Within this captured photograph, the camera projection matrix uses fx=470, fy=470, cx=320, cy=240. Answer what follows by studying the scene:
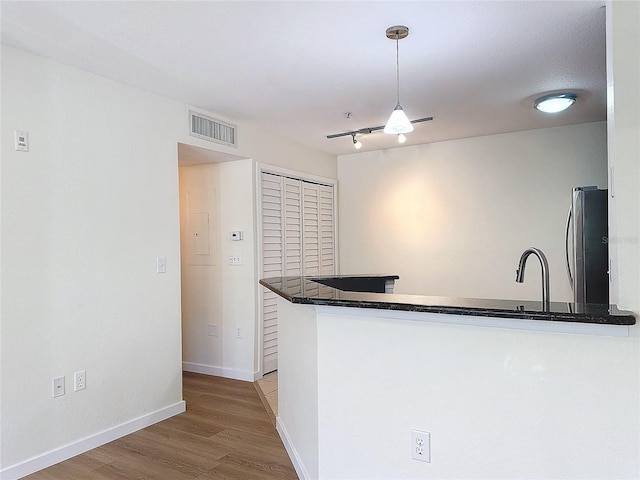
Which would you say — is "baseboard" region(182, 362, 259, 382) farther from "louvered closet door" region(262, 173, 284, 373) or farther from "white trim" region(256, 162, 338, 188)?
"white trim" region(256, 162, 338, 188)

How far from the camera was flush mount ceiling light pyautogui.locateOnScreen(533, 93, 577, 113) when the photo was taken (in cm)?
354

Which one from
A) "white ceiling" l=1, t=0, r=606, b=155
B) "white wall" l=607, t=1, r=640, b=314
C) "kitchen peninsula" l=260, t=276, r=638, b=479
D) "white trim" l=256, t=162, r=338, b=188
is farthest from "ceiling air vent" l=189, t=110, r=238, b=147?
"white wall" l=607, t=1, r=640, b=314

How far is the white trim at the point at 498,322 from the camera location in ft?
4.98

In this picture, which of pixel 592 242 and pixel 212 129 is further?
pixel 212 129

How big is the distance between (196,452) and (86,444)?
704 mm

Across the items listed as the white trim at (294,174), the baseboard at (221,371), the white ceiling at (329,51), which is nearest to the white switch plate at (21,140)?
the white ceiling at (329,51)

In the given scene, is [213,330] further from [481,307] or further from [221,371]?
[481,307]

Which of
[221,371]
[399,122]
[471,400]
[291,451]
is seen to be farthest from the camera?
[221,371]

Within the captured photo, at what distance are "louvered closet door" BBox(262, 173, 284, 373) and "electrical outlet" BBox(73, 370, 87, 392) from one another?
5.89 feet

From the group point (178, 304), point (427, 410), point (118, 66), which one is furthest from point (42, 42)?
point (427, 410)

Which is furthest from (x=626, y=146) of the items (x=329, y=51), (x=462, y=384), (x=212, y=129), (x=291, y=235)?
(x=291, y=235)

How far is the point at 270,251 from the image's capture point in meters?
4.61

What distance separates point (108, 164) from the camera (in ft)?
10.2

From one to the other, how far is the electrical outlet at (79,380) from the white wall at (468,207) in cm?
340
